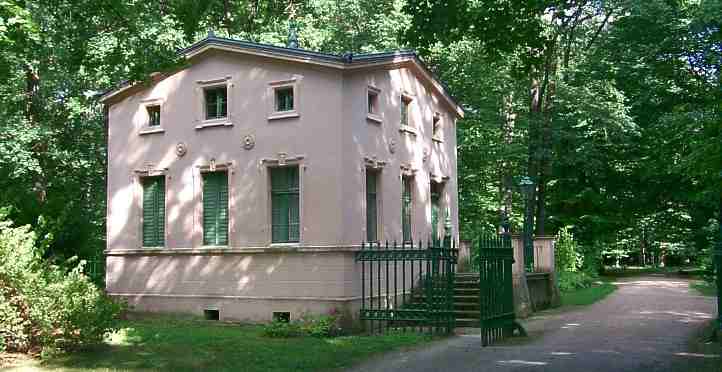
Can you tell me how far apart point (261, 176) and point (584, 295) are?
13.4m

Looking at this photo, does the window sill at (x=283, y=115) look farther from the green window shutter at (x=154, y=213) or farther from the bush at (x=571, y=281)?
the bush at (x=571, y=281)

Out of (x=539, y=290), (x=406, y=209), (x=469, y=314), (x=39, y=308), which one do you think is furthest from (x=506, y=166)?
(x=39, y=308)

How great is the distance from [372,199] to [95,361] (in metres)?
9.04

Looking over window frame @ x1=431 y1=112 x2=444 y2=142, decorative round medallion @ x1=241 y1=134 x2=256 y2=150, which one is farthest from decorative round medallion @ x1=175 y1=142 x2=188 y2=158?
window frame @ x1=431 y1=112 x2=444 y2=142

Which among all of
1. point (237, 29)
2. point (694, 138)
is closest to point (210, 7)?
point (694, 138)

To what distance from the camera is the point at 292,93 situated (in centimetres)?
1898

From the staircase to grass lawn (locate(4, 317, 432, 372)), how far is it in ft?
8.81

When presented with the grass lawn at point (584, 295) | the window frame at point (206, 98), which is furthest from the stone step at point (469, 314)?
the window frame at point (206, 98)

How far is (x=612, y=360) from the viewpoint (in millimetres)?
11719

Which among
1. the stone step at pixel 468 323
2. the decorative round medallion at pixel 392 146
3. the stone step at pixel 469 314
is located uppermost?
the decorative round medallion at pixel 392 146

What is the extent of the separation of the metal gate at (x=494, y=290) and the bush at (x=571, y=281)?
49.2ft

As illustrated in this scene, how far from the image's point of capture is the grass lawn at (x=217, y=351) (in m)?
11.7

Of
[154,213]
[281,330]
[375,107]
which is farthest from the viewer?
[154,213]

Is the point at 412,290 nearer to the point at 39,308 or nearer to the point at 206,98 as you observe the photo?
the point at 206,98
